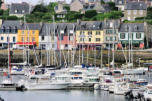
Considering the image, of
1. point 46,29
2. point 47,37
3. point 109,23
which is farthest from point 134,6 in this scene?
point 47,37

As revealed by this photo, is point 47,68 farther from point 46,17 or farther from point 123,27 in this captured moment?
point 46,17

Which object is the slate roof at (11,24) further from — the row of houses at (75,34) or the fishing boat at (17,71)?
the fishing boat at (17,71)

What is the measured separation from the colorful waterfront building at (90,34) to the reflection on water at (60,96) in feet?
108

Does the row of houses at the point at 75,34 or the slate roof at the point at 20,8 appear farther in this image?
the slate roof at the point at 20,8

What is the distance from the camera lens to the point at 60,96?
60250 millimetres

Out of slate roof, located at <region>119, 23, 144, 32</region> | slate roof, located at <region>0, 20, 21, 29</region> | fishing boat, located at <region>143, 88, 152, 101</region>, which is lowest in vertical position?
fishing boat, located at <region>143, 88, 152, 101</region>

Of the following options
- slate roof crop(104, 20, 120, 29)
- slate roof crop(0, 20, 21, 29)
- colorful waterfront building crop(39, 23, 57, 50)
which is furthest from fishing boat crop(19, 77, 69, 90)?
slate roof crop(0, 20, 21, 29)

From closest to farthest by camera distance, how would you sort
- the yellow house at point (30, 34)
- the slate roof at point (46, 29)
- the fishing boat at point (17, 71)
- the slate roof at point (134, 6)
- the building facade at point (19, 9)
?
the fishing boat at point (17, 71), the slate roof at point (46, 29), the yellow house at point (30, 34), the slate roof at point (134, 6), the building facade at point (19, 9)

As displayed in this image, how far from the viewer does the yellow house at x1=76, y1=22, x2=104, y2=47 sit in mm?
95438

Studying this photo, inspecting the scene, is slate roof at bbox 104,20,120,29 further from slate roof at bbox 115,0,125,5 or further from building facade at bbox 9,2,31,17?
slate roof at bbox 115,0,125,5

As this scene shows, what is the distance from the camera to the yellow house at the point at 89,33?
9544cm

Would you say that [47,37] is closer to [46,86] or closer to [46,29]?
[46,29]

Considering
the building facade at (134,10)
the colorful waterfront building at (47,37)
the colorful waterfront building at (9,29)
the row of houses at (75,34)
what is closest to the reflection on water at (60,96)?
the colorful waterfront building at (47,37)

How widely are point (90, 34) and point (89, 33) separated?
0.21m
